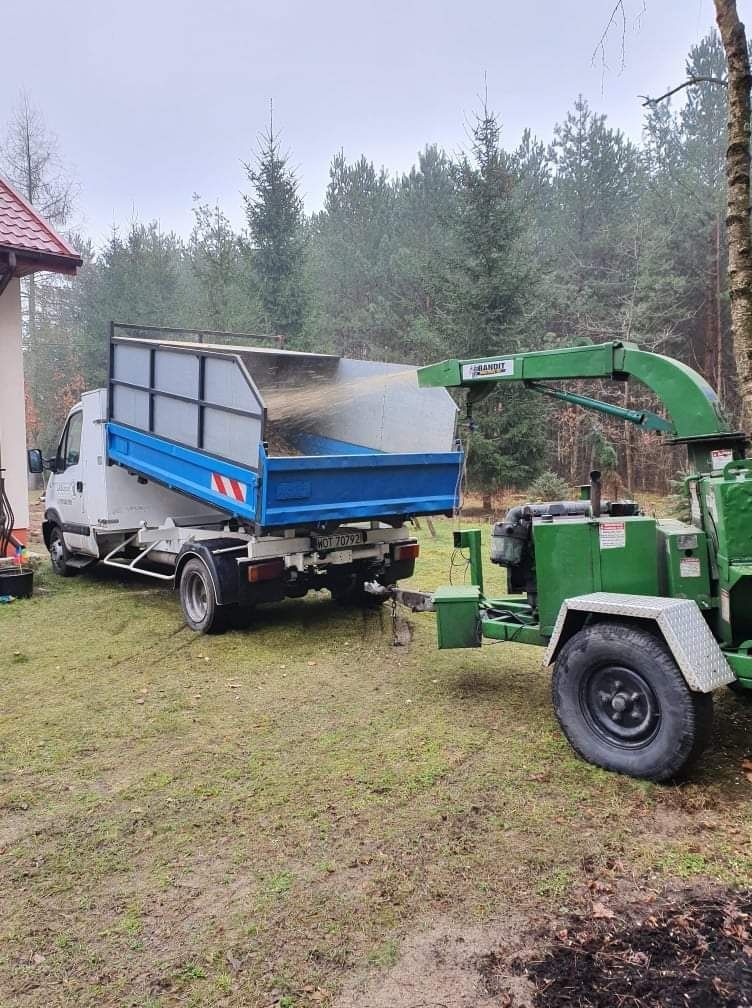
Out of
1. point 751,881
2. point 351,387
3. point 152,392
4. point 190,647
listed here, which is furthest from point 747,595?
point 152,392

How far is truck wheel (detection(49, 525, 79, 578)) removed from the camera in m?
9.42

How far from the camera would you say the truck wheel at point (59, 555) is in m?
Answer: 9.42

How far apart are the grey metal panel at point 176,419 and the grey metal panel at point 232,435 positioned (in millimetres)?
224

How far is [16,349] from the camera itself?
9484mm

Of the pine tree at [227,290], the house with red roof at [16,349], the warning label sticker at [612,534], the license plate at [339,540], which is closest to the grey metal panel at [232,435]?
the license plate at [339,540]

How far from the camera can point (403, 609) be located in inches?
312

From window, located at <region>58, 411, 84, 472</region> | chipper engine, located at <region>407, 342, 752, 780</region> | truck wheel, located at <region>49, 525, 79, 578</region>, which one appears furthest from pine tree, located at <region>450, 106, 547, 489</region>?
chipper engine, located at <region>407, 342, 752, 780</region>

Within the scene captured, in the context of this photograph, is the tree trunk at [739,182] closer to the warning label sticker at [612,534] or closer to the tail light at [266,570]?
the warning label sticker at [612,534]

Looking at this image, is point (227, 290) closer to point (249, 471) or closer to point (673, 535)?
point (249, 471)

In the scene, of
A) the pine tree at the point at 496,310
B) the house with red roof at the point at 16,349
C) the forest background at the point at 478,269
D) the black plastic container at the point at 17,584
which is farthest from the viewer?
the forest background at the point at 478,269

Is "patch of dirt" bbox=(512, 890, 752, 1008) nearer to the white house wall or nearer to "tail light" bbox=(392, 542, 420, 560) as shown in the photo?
"tail light" bbox=(392, 542, 420, 560)

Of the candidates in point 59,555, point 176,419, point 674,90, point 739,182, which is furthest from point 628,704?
point 59,555

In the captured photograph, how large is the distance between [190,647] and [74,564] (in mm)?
3569

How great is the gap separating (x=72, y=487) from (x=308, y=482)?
171 inches
